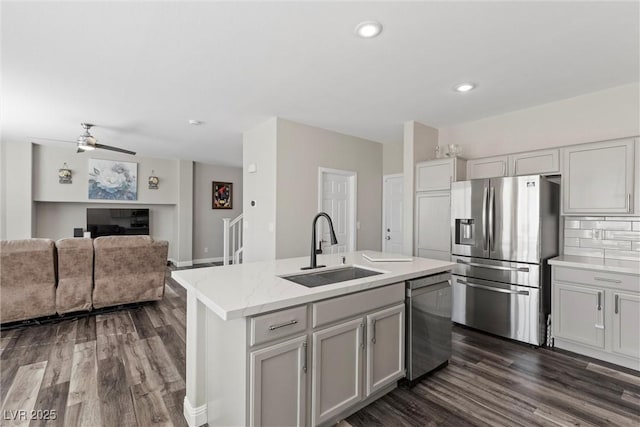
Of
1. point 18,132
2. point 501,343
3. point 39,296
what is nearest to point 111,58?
point 39,296

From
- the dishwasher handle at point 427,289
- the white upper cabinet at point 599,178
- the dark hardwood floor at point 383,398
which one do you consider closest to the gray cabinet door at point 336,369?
the dark hardwood floor at point 383,398

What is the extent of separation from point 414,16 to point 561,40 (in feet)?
3.96

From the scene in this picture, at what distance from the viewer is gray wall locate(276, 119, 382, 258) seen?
409 cm

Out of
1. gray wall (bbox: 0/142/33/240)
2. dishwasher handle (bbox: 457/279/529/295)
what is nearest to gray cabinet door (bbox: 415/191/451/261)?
dishwasher handle (bbox: 457/279/529/295)

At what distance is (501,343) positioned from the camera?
10.3 ft

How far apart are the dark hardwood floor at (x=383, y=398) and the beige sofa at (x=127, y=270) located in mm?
714

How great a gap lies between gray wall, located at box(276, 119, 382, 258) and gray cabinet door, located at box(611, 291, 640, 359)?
3137mm

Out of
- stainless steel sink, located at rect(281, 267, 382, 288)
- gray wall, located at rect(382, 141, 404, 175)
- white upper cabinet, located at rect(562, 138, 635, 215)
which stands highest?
gray wall, located at rect(382, 141, 404, 175)

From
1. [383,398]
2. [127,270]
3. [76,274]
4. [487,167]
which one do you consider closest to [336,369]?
[383,398]

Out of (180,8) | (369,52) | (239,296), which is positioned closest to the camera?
(239,296)

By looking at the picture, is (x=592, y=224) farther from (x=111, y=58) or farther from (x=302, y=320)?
(x=111, y=58)

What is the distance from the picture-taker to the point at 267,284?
1.82 m

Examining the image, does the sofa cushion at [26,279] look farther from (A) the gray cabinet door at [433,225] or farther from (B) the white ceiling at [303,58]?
(A) the gray cabinet door at [433,225]

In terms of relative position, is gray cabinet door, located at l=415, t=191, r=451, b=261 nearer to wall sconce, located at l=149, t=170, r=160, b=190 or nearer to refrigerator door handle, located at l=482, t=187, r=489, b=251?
refrigerator door handle, located at l=482, t=187, r=489, b=251
